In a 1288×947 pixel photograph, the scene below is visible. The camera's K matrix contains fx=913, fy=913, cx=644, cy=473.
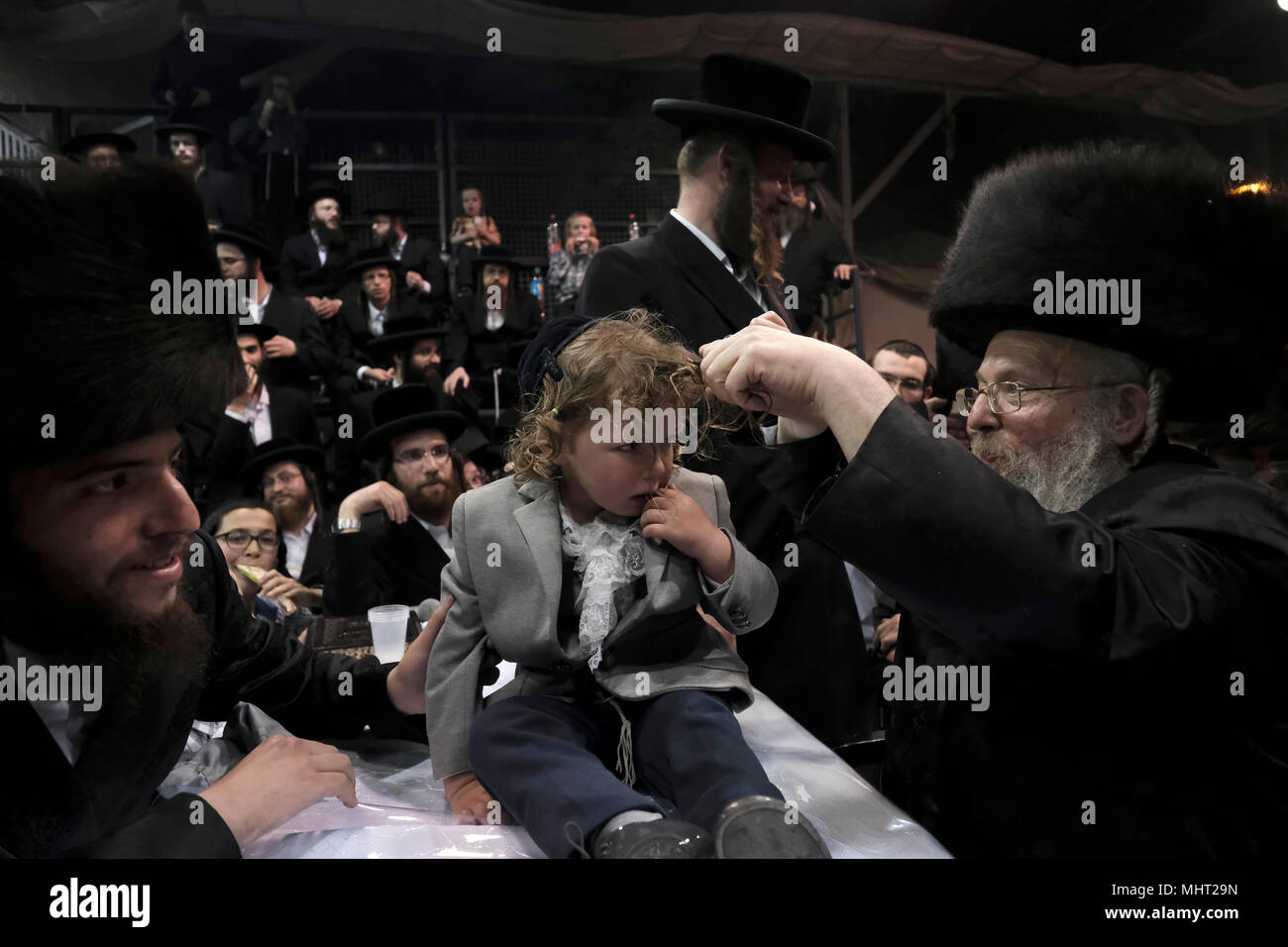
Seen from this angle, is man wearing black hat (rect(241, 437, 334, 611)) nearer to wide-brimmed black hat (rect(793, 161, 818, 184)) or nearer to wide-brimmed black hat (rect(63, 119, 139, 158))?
wide-brimmed black hat (rect(63, 119, 139, 158))

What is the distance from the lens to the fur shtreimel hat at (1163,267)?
1.06m

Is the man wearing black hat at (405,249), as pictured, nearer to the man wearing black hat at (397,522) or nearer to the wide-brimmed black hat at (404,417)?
the wide-brimmed black hat at (404,417)

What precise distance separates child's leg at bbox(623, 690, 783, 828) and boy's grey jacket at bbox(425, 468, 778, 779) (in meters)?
0.04

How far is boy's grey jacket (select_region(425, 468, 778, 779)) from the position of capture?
120 cm

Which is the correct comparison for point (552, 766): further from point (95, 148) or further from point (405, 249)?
point (405, 249)

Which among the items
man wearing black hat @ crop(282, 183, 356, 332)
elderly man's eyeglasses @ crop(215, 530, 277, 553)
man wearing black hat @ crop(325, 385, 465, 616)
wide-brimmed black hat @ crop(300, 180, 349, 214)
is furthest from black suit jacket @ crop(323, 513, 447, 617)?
man wearing black hat @ crop(282, 183, 356, 332)

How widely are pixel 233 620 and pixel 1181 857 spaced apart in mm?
1229

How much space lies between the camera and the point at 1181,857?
899mm

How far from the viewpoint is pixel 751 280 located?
5.07 ft

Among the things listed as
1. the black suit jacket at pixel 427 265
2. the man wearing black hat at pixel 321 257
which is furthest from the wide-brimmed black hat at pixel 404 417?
the man wearing black hat at pixel 321 257

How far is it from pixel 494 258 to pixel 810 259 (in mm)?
793

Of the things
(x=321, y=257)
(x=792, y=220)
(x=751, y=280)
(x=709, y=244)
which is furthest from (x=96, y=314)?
(x=321, y=257)

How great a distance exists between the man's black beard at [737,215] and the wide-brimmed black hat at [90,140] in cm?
86
